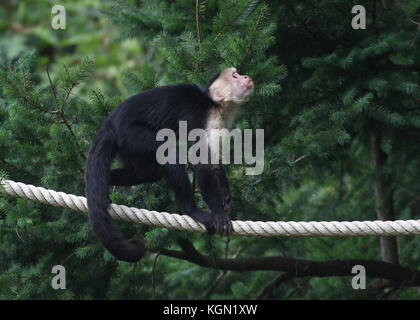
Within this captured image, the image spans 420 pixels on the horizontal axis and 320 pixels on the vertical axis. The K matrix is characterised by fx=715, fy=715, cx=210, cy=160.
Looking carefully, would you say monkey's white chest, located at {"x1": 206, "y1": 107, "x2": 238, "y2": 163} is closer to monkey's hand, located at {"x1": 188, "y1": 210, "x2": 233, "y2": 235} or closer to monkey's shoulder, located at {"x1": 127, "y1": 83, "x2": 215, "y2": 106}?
monkey's shoulder, located at {"x1": 127, "y1": 83, "x2": 215, "y2": 106}

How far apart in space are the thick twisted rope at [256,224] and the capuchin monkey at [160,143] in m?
0.11

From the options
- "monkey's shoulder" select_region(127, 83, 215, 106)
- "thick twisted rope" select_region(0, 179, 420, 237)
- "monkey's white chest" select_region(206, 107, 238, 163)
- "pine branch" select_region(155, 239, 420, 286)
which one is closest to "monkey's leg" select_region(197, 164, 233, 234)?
"monkey's white chest" select_region(206, 107, 238, 163)

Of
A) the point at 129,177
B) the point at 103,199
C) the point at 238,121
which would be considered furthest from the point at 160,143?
the point at 238,121

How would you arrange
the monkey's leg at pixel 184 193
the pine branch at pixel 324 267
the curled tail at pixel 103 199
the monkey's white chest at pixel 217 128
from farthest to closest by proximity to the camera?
the pine branch at pixel 324 267
the monkey's white chest at pixel 217 128
the monkey's leg at pixel 184 193
the curled tail at pixel 103 199

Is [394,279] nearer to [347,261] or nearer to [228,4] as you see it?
[347,261]

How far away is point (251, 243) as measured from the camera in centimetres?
661

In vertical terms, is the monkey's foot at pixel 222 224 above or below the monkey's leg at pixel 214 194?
below

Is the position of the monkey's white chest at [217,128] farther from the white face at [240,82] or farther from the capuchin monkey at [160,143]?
the white face at [240,82]

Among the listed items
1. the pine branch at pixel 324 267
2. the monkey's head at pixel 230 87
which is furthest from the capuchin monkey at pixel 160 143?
the pine branch at pixel 324 267

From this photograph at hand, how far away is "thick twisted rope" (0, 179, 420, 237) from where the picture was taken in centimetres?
421

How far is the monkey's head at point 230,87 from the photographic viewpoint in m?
4.66

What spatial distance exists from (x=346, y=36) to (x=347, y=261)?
184 cm

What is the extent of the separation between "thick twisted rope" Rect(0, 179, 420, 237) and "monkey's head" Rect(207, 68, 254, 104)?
924 millimetres

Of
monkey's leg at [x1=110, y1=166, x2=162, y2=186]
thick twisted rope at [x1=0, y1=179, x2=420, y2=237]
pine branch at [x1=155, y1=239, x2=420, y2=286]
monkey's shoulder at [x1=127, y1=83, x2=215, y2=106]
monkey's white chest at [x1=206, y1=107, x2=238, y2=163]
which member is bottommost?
pine branch at [x1=155, y1=239, x2=420, y2=286]
